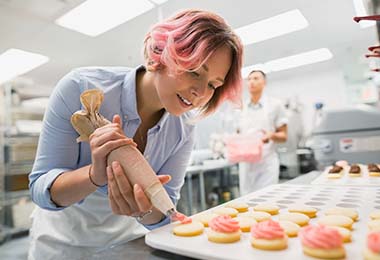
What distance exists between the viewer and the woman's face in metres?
0.73

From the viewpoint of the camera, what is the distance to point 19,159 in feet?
11.3

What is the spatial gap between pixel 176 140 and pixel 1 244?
350 cm

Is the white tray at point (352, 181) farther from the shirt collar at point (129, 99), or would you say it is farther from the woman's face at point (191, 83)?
the shirt collar at point (129, 99)

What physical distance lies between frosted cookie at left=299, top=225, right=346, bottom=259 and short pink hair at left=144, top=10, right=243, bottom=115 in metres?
0.46

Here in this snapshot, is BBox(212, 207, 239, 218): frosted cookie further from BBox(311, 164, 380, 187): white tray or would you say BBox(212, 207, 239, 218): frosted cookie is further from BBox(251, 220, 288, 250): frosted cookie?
BBox(311, 164, 380, 187): white tray

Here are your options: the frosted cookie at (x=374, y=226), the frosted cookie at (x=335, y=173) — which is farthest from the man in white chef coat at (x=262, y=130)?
the frosted cookie at (x=374, y=226)

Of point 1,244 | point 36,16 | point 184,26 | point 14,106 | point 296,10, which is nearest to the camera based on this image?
point 184,26

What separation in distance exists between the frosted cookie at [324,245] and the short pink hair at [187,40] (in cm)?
46

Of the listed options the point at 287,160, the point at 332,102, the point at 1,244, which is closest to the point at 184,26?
the point at 287,160

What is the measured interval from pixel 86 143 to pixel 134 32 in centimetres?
42

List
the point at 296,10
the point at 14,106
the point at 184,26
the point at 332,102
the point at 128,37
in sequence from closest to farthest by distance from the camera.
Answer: the point at 184,26, the point at 296,10, the point at 128,37, the point at 14,106, the point at 332,102

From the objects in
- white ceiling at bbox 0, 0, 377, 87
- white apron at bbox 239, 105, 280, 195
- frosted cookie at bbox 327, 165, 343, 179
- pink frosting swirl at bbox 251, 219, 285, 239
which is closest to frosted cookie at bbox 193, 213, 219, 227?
pink frosting swirl at bbox 251, 219, 285, 239

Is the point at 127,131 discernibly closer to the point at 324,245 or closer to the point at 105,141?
the point at 105,141

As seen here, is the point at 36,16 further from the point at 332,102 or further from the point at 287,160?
the point at 332,102
